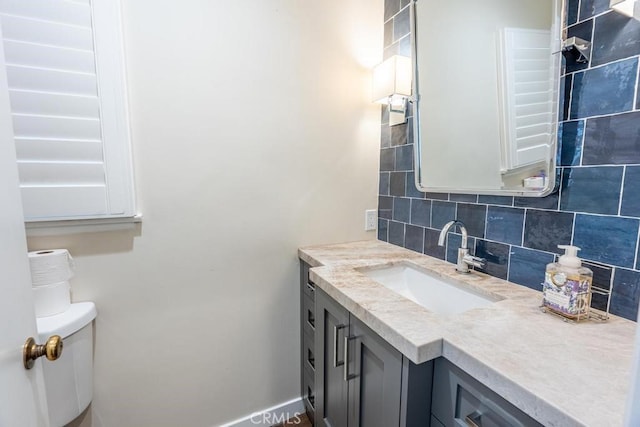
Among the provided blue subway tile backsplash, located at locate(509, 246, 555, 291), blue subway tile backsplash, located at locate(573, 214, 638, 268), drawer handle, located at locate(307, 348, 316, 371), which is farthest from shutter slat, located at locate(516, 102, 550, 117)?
drawer handle, located at locate(307, 348, 316, 371)

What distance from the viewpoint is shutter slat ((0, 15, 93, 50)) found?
895mm

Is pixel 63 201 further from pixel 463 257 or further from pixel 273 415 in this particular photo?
pixel 463 257

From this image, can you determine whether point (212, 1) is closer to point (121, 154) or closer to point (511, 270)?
point (121, 154)

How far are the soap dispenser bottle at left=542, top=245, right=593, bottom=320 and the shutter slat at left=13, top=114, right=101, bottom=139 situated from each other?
1529mm

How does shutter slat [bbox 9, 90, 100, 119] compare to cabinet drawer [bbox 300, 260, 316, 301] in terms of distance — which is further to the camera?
cabinet drawer [bbox 300, 260, 316, 301]

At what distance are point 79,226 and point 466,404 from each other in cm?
134

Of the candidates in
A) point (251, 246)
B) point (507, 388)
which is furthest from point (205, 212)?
point (507, 388)

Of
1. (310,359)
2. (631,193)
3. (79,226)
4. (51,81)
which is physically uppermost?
(51,81)

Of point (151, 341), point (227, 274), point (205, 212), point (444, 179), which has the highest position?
point (444, 179)

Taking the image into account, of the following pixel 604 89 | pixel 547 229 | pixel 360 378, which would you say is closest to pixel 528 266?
pixel 547 229

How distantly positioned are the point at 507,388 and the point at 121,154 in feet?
4.36

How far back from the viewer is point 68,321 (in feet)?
3.14

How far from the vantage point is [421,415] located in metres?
0.71

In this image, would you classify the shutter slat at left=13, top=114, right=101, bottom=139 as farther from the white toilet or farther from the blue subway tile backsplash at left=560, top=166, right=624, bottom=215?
the blue subway tile backsplash at left=560, top=166, right=624, bottom=215
